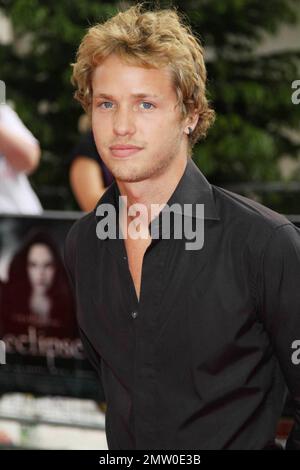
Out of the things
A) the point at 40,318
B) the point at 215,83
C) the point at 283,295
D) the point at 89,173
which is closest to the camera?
the point at 283,295

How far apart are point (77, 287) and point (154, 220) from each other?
32cm

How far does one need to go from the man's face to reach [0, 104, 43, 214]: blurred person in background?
2.54 metres

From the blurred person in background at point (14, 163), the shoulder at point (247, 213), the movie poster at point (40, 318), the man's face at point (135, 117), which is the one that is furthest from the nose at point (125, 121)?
the blurred person in background at point (14, 163)

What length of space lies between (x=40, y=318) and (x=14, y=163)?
2.82 feet

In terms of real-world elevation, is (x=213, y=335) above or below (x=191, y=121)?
below

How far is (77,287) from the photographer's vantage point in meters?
2.37

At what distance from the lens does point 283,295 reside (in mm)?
2068

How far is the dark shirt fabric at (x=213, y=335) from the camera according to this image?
2074 millimetres

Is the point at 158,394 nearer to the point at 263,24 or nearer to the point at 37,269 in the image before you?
the point at 37,269

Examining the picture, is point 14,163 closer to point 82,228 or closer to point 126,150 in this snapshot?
point 82,228

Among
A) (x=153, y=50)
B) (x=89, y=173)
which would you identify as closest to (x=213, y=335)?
(x=153, y=50)

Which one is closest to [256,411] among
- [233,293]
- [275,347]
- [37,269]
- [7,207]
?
[275,347]

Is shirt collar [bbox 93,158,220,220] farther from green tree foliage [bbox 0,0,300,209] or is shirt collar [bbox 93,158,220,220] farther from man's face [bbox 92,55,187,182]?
green tree foliage [bbox 0,0,300,209]

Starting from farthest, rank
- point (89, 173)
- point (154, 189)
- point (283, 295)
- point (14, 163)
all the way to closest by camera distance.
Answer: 1. point (89, 173)
2. point (14, 163)
3. point (154, 189)
4. point (283, 295)
